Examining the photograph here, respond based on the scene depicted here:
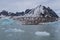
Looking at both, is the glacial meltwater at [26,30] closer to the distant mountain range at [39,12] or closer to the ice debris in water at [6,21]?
the ice debris in water at [6,21]

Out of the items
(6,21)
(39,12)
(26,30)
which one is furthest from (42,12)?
(6,21)

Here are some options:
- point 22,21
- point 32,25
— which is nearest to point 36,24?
point 32,25

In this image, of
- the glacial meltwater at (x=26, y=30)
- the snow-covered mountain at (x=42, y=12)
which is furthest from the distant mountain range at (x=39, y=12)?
the glacial meltwater at (x=26, y=30)

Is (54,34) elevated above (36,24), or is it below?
below

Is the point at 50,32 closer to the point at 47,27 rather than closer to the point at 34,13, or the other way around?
the point at 47,27

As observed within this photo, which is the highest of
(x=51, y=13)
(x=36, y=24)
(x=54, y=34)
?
(x=51, y=13)
